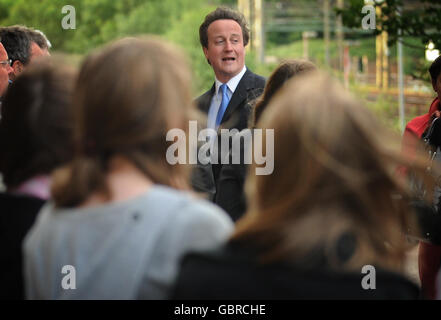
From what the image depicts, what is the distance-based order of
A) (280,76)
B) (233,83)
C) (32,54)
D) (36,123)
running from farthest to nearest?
(32,54), (233,83), (280,76), (36,123)

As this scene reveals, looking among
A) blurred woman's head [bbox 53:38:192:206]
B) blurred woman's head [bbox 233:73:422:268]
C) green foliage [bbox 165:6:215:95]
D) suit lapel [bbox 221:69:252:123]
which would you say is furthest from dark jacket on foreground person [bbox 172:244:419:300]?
green foliage [bbox 165:6:215:95]

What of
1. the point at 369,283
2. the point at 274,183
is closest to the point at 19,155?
the point at 274,183

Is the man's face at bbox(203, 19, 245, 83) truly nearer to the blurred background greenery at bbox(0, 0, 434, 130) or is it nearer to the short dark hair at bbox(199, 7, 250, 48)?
the short dark hair at bbox(199, 7, 250, 48)

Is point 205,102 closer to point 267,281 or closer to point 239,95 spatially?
point 239,95

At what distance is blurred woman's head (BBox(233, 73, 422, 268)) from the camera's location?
1963 mm

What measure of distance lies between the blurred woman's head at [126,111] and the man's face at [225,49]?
3268 mm

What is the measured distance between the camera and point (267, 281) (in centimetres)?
196

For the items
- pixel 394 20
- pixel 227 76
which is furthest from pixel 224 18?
pixel 394 20

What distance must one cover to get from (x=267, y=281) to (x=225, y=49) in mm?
3850

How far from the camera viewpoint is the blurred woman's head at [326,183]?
1.96 m

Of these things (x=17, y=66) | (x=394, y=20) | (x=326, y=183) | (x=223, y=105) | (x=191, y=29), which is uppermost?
(x=191, y=29)

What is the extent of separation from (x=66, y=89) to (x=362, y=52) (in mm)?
47999

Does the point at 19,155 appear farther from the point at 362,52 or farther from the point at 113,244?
the point at 362,52
